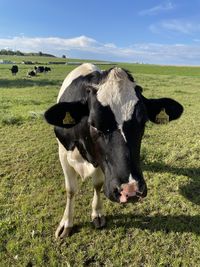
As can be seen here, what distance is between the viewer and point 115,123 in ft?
9.11

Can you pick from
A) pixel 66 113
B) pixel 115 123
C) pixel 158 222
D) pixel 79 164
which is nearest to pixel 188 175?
pixel 158 222

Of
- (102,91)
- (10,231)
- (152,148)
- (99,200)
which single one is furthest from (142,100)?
(152,148)

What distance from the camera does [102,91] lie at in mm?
3020

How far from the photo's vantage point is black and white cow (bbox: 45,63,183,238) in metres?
2.71

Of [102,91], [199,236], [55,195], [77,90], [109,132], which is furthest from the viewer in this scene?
[55,195]

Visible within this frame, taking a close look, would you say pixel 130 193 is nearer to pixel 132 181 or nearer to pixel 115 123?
pixel 132 181

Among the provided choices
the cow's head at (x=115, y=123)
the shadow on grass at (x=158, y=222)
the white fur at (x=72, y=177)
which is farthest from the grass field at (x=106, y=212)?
the cow's head at (x=115, y=123)

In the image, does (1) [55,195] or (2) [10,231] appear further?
(1) [55,195]

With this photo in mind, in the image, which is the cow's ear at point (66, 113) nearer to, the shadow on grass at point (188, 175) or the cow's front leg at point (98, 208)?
the cow's front leg at point (98, 208)

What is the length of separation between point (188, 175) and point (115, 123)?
3131mm

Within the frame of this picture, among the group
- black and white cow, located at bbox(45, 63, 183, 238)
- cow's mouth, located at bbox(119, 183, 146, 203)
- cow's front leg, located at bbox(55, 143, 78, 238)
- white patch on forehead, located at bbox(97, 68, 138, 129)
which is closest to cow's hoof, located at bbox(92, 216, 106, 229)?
cow's front leg, located at bbox(55, 143, 78, 238)

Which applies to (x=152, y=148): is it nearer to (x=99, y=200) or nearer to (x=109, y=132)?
(x=99, y=200)

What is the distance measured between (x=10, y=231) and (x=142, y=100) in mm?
2254

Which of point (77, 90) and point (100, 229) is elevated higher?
point (77, 90)
